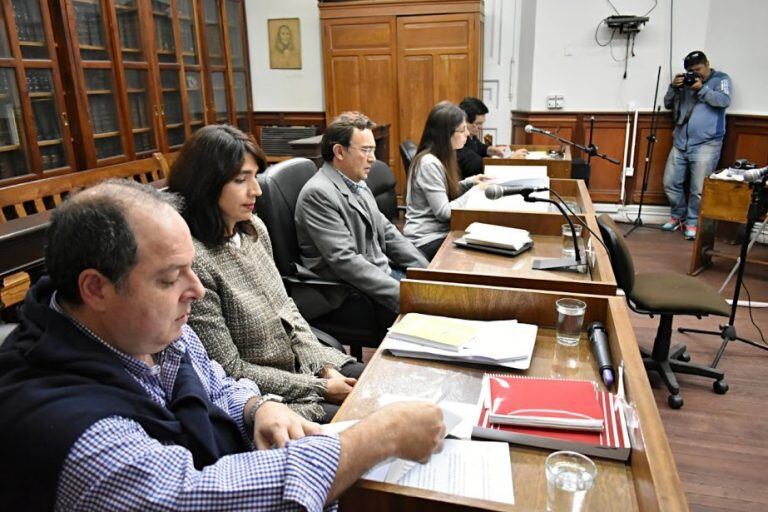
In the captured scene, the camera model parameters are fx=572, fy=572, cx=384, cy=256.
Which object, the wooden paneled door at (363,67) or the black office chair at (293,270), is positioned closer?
the black office chair at (293,270)

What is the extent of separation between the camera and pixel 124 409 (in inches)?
30.9

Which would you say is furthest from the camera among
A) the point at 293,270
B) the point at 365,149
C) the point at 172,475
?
the point at 365,149

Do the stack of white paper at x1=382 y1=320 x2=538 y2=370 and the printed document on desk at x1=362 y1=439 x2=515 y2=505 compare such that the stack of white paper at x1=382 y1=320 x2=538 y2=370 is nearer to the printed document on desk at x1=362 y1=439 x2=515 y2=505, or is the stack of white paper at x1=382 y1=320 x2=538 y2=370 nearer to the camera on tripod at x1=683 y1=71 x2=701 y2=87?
the printed document on desk at x1=362 y1=439 x2=515 y2=505

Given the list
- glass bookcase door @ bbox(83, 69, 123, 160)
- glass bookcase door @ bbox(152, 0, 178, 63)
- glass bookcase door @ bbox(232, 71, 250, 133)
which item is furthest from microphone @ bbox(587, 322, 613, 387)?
glass bookcase door @ bbox(232, 71, 250, 133)

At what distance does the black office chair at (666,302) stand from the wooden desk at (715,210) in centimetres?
139

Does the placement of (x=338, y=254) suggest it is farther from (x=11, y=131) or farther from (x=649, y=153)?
(x=649, y=153)

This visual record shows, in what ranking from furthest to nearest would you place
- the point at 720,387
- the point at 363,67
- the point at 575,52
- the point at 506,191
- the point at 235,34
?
the point at 235,34
the point at 363,67
the point at 575,52
the point at 720,387
the point at 506,191

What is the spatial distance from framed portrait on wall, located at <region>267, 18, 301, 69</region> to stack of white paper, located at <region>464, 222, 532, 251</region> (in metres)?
4.50

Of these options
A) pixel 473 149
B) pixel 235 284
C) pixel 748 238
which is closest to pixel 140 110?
pixel 473 149

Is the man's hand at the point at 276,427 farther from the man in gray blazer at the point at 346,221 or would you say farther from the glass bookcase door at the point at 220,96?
the glass bookcase door at the point at 220,96

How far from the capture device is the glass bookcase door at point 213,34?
541cm

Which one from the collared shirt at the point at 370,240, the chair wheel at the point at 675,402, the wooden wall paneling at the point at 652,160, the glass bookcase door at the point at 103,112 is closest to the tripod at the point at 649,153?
the wooden wall paneling at the point at 652,160

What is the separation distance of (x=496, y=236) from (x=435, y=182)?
0.78 meters

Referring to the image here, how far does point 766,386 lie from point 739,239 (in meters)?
2.42
